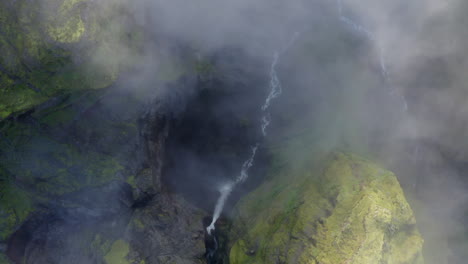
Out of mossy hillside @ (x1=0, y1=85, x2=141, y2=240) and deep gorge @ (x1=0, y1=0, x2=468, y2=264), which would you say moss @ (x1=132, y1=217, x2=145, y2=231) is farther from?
mossy hillside @ (x1=0, y1=85, x2=141, y2=240)

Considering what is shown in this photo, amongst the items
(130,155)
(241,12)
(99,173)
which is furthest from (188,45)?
(99,173)

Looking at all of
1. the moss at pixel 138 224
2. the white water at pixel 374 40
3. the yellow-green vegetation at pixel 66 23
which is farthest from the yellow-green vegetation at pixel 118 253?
the white water at pixel 374 40

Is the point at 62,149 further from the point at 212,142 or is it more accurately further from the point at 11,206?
the point at 212,142

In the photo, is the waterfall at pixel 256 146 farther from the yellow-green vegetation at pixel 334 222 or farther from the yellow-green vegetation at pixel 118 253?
the yellow-green vegetation at pixel 118 253

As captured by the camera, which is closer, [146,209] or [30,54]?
[30,54]

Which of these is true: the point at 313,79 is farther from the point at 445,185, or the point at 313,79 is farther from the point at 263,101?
the point at 445,185

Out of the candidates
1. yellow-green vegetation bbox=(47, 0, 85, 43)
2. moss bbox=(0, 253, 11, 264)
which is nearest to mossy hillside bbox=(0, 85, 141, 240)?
moss bbox=(0, 253, 11, 264)

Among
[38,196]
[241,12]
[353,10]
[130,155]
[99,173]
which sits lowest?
[38,196]
